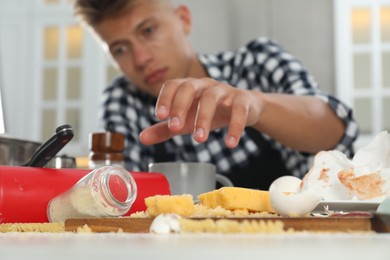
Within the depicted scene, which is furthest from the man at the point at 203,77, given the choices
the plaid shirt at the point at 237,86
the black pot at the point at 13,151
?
the black pot at the point at 13,151

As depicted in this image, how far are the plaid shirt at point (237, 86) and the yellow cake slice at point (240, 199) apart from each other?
887 mm

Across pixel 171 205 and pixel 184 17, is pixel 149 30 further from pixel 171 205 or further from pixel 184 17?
pixel 171 205

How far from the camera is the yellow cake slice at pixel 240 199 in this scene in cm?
47

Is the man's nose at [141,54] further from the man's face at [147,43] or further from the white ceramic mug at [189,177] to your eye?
the white ceramic mug at [189,177]

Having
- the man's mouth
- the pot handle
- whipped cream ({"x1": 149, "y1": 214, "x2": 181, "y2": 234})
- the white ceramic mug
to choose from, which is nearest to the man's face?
the man's mouth

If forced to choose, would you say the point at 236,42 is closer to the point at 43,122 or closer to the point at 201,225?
the point at 43,122

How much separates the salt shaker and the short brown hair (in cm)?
100

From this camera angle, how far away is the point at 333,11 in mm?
3332

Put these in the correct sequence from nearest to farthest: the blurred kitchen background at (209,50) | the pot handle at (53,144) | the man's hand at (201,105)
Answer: the pot handle at (53,144)
the man's hand at (201,105)
the blurred kitchen background at (209,50)

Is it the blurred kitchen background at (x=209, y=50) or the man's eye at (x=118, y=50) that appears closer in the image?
the man's eye at (x=118, y=50)

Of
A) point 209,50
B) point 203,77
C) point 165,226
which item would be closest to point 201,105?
point 165,226

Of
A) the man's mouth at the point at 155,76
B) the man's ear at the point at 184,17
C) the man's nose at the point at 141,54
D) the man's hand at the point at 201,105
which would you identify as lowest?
A: the man's hand at the point at 201,105

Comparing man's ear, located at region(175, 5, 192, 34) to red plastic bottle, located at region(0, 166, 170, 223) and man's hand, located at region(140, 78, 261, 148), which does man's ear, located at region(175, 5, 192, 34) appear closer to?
man's hand, located at region(140, 78, 261, 148)

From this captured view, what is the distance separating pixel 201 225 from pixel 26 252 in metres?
0.14
